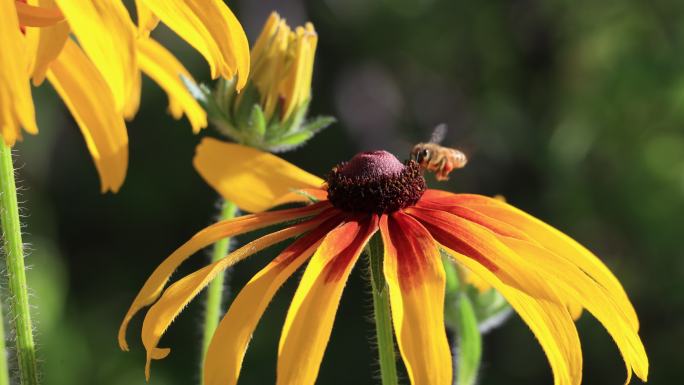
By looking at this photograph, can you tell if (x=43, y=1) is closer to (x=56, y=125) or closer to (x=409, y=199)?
(x=409, y=199)

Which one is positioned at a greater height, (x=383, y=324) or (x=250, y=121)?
(x=250, y=121)

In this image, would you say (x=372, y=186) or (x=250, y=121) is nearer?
(x=372, y=186)

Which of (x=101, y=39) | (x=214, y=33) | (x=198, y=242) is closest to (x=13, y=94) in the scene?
(x=101, y=39)

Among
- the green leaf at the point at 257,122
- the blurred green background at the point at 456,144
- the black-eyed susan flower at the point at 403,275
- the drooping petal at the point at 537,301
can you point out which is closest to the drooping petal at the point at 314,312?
the black-eyed susan flower at the point at 403,275

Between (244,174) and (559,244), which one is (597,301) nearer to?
(559,244)

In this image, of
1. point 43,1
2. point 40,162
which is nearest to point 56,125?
point 40,162

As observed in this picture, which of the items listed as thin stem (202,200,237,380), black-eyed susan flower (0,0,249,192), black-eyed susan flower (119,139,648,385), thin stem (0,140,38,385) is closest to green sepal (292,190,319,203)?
black-eyed susan flower (119,139,648,385)

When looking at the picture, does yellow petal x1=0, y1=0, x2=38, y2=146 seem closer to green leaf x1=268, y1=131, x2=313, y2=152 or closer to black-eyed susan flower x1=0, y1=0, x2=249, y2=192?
black-eyed susan flower x1=0, y1=0, x2=249, y2=192
